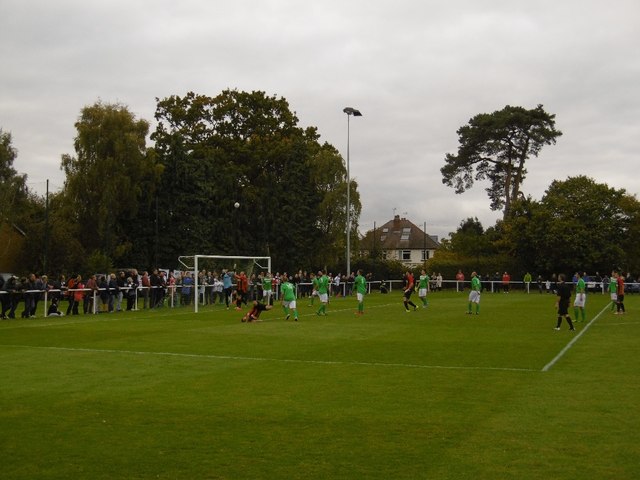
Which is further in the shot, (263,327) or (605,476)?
(263,327)

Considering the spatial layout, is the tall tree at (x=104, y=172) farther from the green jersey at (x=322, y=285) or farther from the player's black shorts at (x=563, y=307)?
the player's black shorts at (x=563, y=307)

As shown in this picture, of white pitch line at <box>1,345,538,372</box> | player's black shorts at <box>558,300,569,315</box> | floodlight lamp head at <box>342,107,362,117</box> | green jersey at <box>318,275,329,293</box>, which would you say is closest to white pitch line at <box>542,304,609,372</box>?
white pitch line at <box>1,345,538,372</box>

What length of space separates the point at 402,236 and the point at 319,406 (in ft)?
341

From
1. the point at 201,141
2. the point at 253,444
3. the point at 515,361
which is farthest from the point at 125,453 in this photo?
the point at 201,141

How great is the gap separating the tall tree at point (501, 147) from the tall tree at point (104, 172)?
32.9 meters

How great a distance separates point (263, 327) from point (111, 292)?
11.6 m

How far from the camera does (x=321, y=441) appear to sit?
9.62 metres

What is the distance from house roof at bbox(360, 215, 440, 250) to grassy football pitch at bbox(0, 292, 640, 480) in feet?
294

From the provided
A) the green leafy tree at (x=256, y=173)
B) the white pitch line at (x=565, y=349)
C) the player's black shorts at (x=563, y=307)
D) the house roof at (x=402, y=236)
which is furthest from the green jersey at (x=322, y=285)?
the house roof at (x=402, y=236)

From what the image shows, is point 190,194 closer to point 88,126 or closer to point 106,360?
point 88,126

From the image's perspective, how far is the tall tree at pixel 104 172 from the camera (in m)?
56.6

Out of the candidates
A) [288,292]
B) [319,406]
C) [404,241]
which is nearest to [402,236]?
[404,241]

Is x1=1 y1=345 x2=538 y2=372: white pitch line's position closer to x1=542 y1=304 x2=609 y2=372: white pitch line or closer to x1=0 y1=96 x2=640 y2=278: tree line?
x1=542 y1=304 x2=609 y2=372: white pitch line

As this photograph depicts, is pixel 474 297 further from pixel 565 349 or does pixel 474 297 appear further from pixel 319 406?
pixel 319 406
